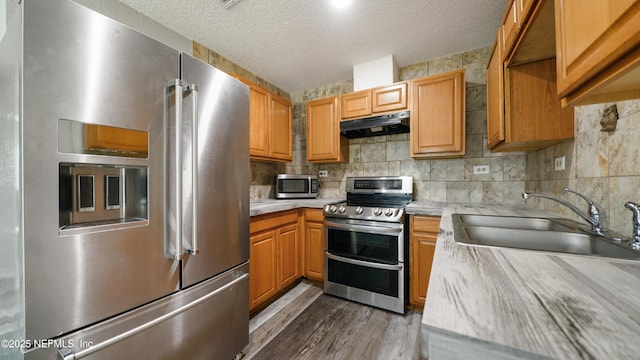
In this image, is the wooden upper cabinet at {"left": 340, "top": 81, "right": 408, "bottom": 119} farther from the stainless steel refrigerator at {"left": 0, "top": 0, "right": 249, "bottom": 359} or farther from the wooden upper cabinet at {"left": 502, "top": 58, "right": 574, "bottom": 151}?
the stainless steel refrigerator at {"left": 0, "top": 0, "right": 249, "bottom": 359}

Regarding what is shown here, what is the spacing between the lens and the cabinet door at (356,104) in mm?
2494

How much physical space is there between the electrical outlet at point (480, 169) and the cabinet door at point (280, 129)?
204 cm

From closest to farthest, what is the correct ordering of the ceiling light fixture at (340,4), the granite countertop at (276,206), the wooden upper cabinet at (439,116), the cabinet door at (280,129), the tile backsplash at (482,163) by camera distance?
the tile backsplash at (482,163), the ceiling light fixture at (340,4), the granite countertop at (276,206), the wooden upper cabinet at (439,116), the cabinet door at (280,129)

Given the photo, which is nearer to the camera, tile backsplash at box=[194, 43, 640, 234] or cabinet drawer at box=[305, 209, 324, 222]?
tile backsplash at box=[194, 43, 640, 234]

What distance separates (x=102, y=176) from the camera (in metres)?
0.94

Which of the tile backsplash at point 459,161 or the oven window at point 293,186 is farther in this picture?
the oven window at point 293,186

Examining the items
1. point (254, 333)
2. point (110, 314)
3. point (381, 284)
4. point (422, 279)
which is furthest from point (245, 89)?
point (422, 279)

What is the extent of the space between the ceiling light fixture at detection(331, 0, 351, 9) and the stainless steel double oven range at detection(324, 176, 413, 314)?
1600 mm

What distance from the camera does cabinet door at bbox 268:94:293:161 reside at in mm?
2641

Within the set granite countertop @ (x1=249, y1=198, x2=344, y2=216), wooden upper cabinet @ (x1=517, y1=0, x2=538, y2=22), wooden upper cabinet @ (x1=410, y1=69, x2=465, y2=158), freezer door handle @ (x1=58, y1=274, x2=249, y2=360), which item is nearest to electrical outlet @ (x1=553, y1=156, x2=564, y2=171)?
wooden upper cabinet @ (x1=410, y1=69, x2=465, y2=158)

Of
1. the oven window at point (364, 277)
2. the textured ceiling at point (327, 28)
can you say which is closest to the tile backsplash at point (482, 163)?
the textured ceiling at point (327, 28)

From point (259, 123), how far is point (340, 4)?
1.29 metres

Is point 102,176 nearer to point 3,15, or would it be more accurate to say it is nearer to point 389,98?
point 3,15

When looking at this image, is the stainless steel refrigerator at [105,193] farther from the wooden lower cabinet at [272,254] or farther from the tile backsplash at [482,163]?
the tile backsplash at [482,163]
